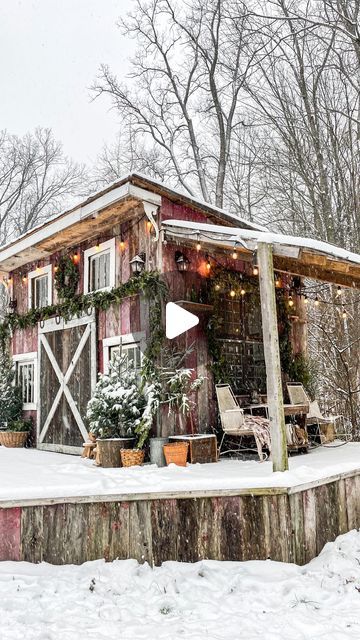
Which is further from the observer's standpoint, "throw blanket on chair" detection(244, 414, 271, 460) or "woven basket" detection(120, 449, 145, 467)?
"woven basket" detection(120, 449, 145, 467)

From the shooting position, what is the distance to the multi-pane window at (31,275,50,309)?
1012 cm

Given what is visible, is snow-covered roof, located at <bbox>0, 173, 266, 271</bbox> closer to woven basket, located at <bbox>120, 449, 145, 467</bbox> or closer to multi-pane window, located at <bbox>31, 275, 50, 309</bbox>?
multi-pane window, located at <bbox>31, 275, 50, 309</bbox>

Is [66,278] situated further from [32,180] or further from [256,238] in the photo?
[32,180]

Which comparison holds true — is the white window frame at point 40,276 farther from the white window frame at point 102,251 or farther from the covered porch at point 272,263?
the covered porch at point 272,263

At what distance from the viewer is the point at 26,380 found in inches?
411

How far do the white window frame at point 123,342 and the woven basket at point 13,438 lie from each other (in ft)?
8.75

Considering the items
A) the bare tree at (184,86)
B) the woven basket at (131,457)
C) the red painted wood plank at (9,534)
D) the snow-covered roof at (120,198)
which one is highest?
the bare tree at (184,86)

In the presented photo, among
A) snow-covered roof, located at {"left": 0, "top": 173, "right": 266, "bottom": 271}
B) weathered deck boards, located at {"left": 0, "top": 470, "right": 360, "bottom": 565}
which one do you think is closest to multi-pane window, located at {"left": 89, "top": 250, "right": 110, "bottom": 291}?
snow-covered roof, located at {"left": 0, "top": 173, "right": 266, "bottom": 271}

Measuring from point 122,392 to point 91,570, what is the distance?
266cm

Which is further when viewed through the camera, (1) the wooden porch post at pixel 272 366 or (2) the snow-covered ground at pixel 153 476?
(1) the wooden porch post at pixel 272 366

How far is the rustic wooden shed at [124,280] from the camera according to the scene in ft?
23.6

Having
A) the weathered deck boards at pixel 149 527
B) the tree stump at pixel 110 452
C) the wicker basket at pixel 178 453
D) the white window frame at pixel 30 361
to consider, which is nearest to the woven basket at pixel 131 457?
the tree stump at pixel 110 452

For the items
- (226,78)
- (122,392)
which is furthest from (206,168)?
(122,392)

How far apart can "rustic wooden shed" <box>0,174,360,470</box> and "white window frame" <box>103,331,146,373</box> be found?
2 cm
